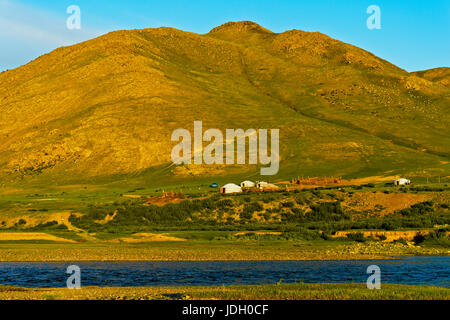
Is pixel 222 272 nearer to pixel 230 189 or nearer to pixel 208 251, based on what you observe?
pixel 208 251

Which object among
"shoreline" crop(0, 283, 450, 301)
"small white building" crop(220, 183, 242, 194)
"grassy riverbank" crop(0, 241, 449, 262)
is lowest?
"grassy riverbank" crop(0, 241, 449, 262)

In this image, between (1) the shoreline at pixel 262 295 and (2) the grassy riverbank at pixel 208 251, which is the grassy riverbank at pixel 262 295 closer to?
(1) the shoreline at pixel 262 295

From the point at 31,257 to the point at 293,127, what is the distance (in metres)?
130

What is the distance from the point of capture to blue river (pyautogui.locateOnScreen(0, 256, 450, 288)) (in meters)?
37.8

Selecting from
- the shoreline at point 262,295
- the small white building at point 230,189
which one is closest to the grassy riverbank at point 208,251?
the shoreline at point 262,295

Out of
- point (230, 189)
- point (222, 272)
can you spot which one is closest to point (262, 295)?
point (222, 272)

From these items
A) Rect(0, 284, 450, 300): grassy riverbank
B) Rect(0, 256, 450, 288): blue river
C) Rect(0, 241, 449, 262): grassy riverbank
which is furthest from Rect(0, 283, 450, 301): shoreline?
Rect(0, 241, 449, 262): grassy riverbank

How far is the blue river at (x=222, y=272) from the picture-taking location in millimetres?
37750

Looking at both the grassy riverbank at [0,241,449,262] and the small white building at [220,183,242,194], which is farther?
the small white building at [220,183,242,194]

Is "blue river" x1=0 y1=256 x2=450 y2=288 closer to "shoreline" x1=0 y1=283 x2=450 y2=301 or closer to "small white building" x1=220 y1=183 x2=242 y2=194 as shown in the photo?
"shoreline" x1=0 y1=283 x2=450 y2=301

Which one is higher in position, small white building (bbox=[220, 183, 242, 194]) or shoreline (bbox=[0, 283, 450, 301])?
small white building (bbox=[220, 183, 242, 194])

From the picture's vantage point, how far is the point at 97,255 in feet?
175

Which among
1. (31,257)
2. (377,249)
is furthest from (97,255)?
(377,249)
